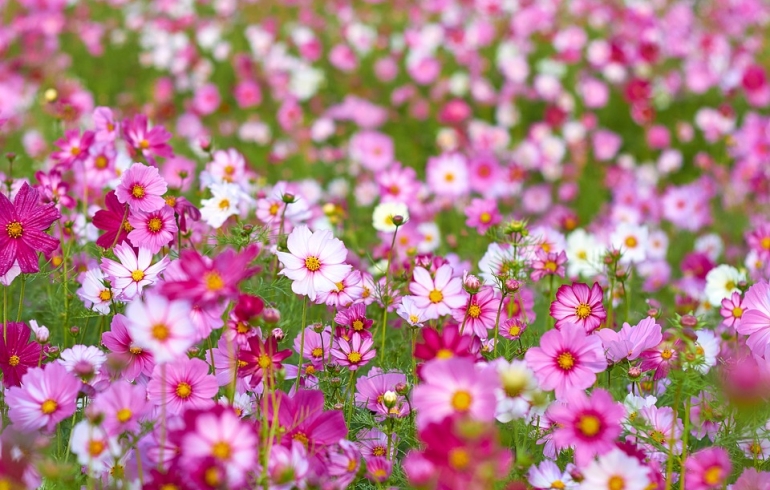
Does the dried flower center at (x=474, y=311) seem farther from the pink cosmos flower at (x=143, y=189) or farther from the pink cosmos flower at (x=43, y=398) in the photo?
the pink cosmos flower at (x=43, y=398)

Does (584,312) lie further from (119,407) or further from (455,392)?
(119,407)

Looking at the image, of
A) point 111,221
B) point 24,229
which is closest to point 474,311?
point 111,221

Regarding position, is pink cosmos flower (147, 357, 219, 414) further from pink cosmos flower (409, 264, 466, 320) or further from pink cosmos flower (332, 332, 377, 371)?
pink cosmos flower (409, 264, 466, 320)

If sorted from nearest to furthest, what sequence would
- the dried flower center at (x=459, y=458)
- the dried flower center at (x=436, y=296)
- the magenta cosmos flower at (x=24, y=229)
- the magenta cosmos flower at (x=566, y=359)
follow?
1. the dried flower center at (x=459, y=458)
2. the magenta cosmos flower at (x=566, y=359)
3. the magenta cosmos flower at (x=24, y=229)
4. the dried flower center at (x=436, y=296)

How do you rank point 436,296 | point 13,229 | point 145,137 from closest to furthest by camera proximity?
point 13,229, point 436,296, point 145,137

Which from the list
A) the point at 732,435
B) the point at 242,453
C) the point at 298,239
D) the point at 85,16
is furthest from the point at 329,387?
the point at 85,16

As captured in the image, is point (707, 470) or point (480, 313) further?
point (480, 313)

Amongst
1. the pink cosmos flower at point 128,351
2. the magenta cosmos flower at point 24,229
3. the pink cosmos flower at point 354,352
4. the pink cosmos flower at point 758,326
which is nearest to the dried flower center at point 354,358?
the pink cosmos flower at point 354,352

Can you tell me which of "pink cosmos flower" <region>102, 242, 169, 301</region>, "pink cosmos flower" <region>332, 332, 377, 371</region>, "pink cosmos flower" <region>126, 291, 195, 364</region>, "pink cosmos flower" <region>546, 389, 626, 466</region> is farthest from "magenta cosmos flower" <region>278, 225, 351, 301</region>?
"pink cosmos flower" <region>546, 389, 626, 466</region>
